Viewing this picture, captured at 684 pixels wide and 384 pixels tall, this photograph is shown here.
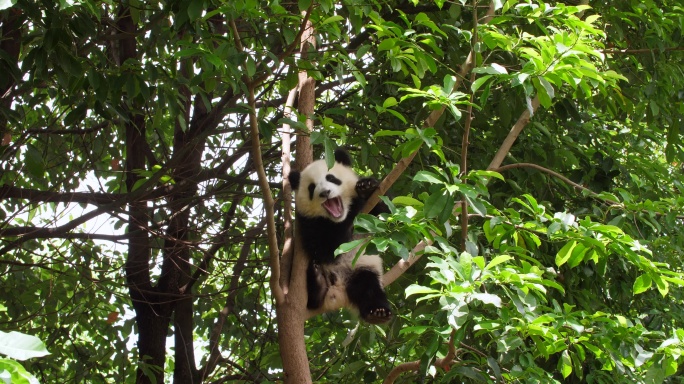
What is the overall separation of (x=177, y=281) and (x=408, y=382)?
253cm

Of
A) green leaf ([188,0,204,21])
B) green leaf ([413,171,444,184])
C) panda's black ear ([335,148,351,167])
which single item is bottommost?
green leaf ([413,171,444,184])

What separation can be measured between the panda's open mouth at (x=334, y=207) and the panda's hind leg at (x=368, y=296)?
0.43 meters

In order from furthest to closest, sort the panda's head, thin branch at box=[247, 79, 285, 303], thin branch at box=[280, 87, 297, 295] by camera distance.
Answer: the panda's head < thin branch at box=[280, 87, 297, 295] < thin branch at box=[247, 79, 285, 303]

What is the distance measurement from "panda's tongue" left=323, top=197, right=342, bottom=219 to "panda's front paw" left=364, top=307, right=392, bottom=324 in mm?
704

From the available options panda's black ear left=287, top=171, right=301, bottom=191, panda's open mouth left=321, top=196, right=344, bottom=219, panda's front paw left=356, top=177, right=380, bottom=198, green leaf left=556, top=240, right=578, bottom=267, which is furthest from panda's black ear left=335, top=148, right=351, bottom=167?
green leaf left=556, top=240, right=578, bottom=267

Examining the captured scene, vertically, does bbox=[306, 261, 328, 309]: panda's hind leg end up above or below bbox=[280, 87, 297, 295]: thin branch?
below

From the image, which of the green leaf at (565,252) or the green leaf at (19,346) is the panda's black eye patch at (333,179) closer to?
the green leaf at (565,252)

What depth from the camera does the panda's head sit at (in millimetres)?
5039

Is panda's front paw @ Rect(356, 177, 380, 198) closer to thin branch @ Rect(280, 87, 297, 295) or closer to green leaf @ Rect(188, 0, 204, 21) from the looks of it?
thin branch @ Rect(280, 87, 297, 295)

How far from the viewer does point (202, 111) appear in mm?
6648

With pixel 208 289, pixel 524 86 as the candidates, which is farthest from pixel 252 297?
pixel 524 86

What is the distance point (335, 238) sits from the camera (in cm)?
512

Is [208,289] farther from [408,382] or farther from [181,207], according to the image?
[408,382]

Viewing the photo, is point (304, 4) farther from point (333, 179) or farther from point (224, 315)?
point (224, 315)
